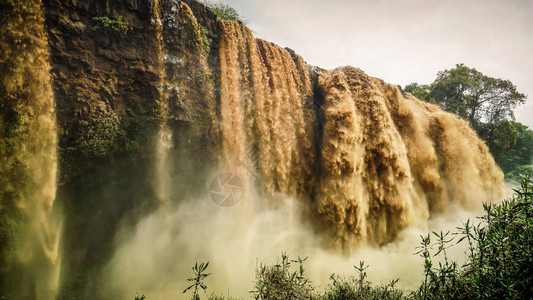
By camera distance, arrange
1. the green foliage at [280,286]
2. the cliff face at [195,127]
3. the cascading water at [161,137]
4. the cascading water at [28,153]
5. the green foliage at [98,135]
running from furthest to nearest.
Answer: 1. the cascading water at [161,137]
2. the green foliage at [98,135]
3. the cliff face at [195,127]
4. the cascading water at [28,153]
5. the green foliage at [280,286]

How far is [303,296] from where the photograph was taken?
11.1ft

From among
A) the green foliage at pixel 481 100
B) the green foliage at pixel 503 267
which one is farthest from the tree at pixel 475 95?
the green foliage at pixel 503 267

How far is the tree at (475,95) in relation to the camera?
1903cm

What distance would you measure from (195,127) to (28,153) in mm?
3533

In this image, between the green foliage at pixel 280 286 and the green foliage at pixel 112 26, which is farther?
the green foliage at pixel 112 26

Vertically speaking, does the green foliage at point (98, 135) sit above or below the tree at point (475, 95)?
below

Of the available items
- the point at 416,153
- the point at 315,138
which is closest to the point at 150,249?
the point at 315,138

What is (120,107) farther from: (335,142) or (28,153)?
(335,142)

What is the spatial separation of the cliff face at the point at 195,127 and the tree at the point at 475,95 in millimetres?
13277

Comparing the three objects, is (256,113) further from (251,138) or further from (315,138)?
(315,138)

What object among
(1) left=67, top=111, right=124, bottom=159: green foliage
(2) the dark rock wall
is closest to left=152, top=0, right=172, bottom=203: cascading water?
(2) the dark rock wall

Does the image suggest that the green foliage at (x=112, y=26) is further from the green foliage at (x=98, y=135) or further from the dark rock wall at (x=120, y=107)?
the green foliage at (x=98, y=135)

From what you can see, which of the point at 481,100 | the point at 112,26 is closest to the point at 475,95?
the point at 481,100

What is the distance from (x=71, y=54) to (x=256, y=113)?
186 inches
